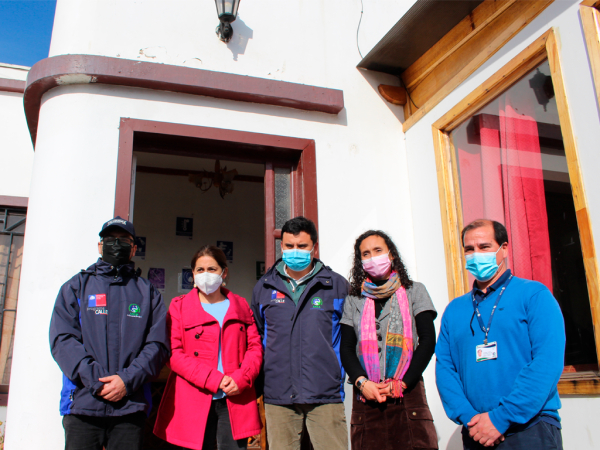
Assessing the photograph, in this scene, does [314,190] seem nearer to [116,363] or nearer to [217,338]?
[217,338]

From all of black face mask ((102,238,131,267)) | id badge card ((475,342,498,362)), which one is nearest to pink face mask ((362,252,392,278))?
id badge card ((475,342,498,362))

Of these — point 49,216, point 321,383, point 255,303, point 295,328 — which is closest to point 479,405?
point 321,383

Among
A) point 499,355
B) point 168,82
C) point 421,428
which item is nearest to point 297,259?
point 421,428

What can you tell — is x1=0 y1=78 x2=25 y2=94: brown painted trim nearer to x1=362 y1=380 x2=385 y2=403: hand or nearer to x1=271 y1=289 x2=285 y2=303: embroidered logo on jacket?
x1=271 y1=289 x2=285 y2=303: embroidered logo on jacket

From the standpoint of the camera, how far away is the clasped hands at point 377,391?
88.4 inches

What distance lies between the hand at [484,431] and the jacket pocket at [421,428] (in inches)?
11.0

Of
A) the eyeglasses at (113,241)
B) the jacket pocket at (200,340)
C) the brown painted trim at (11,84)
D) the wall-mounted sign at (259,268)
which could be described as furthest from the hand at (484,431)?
the brown painted trim at (11,84)

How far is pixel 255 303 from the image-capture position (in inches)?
113

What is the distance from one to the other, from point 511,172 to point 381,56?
1.60 meters

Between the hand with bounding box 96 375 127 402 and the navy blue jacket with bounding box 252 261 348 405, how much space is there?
2.34 ft

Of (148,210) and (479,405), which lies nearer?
(479,405)

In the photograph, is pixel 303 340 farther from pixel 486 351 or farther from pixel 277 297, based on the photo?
pixel 486 351

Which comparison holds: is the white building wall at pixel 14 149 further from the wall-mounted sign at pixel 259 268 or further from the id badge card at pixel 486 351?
the id badge card at pixel 486 351

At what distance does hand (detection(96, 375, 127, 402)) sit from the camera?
90.0 inches
